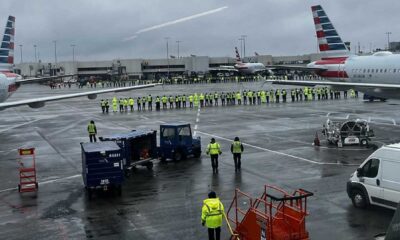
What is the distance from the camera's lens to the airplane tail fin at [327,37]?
45.3m

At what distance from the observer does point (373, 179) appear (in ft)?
49.7

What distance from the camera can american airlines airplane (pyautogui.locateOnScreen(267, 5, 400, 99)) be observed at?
36306 mm

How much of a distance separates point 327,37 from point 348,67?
14.1 ft

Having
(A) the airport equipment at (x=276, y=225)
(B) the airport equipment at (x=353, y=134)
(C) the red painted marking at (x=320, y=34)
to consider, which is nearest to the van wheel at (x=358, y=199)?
A: (A) the airport equipment at (x=276, y=225)

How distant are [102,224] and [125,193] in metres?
4.03

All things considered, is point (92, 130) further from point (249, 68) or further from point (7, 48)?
point (249, 68)

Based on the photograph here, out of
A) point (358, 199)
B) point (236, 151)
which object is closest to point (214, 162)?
point (236, 151)

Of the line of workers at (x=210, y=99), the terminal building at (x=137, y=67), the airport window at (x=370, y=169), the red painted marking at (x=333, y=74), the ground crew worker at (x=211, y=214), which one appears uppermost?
the terminal building at (x=137, y=67)

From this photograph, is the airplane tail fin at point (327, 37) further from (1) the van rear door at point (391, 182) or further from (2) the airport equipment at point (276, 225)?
(2) the airport equipment at point (276, 225)

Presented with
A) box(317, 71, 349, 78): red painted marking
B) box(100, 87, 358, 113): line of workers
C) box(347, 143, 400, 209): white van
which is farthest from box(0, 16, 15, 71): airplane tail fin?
box(347, 143, 400, 209): white van

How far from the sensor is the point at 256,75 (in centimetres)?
15375

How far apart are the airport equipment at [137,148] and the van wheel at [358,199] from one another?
10438 mm

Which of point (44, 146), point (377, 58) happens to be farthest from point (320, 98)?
point (44, 146)

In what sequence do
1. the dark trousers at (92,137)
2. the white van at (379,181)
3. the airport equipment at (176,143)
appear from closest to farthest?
the white van at (379,181), the airport equipment at (176,143), the dark trousers at (92,137)
